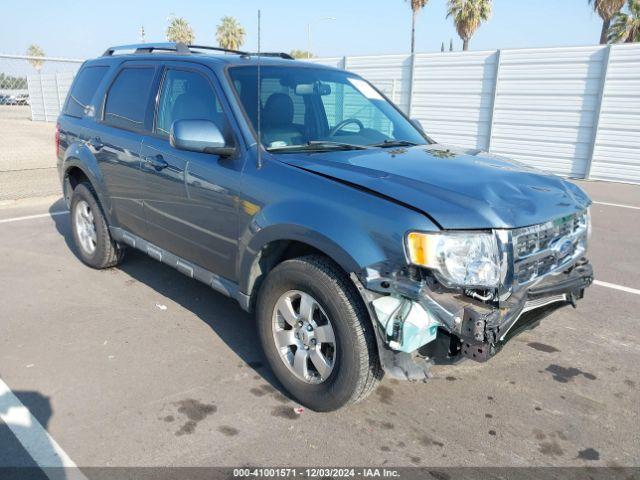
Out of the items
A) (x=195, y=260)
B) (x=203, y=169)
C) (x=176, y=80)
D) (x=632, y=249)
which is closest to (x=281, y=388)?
(x=195, y=260)

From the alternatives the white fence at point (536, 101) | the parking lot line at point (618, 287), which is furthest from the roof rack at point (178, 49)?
the white fence at point (536, 101)

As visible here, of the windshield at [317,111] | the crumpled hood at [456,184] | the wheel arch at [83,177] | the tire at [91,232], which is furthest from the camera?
the tire at [91,232]

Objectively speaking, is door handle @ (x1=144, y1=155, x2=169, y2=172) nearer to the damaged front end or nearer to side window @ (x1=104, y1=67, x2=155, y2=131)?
side window @ (x1=104, y1=67, x2=155, y2=131)

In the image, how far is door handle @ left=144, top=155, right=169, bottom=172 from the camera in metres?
3.85

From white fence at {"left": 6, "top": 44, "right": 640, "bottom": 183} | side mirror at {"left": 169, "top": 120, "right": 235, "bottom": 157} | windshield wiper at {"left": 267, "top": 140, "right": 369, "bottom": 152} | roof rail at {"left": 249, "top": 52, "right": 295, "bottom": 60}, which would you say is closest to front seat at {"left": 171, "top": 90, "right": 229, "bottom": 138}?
side mirror at {"left": 169, "top": 120, "right": 235, "bottom": 157}

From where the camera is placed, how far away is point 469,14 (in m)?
32.2

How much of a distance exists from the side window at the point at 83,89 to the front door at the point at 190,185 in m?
1.36

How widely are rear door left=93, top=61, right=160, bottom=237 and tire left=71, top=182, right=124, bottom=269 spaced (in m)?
0.40

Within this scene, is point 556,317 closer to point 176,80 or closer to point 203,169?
point 203,169

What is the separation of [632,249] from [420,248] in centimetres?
528

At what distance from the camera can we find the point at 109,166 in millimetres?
4586

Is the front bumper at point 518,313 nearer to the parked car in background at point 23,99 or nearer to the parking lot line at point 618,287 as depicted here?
the parking lot line at point 618,287

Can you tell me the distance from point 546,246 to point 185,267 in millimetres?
2480

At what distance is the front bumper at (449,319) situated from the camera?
246cm
